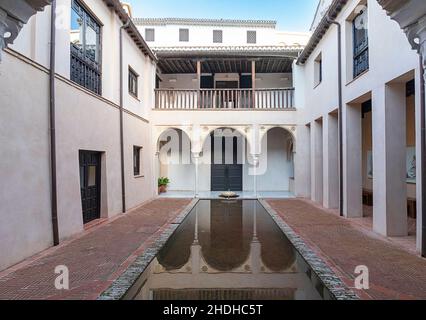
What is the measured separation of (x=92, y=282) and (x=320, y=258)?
3604 millimetres

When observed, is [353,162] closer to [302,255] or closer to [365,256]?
[365,256]

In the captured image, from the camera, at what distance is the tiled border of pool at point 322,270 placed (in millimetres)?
3707

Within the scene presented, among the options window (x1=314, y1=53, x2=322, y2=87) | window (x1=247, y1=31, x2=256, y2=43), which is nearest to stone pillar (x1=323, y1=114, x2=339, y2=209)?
window (x1=314, y1=53, x2=322, y2=87)

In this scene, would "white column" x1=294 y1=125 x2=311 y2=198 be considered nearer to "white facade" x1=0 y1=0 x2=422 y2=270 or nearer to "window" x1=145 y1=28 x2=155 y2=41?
"white facade" x1=0 y1=0 x2=422 y2=270

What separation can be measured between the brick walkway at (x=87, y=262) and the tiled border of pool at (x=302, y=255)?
0.14 m

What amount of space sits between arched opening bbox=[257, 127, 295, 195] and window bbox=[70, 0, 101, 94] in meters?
10.1

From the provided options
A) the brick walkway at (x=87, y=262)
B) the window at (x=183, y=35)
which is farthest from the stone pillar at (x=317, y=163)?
the window at (x=183, y=35)

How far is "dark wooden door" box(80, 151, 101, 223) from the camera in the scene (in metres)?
8.01

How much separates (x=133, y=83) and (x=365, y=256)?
10159mm

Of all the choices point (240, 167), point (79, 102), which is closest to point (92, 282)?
point (79, 102)

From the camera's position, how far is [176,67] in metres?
16.1

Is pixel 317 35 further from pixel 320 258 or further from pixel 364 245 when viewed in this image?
pixel 320 258

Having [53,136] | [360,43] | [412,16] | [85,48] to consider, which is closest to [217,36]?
[360,43]
